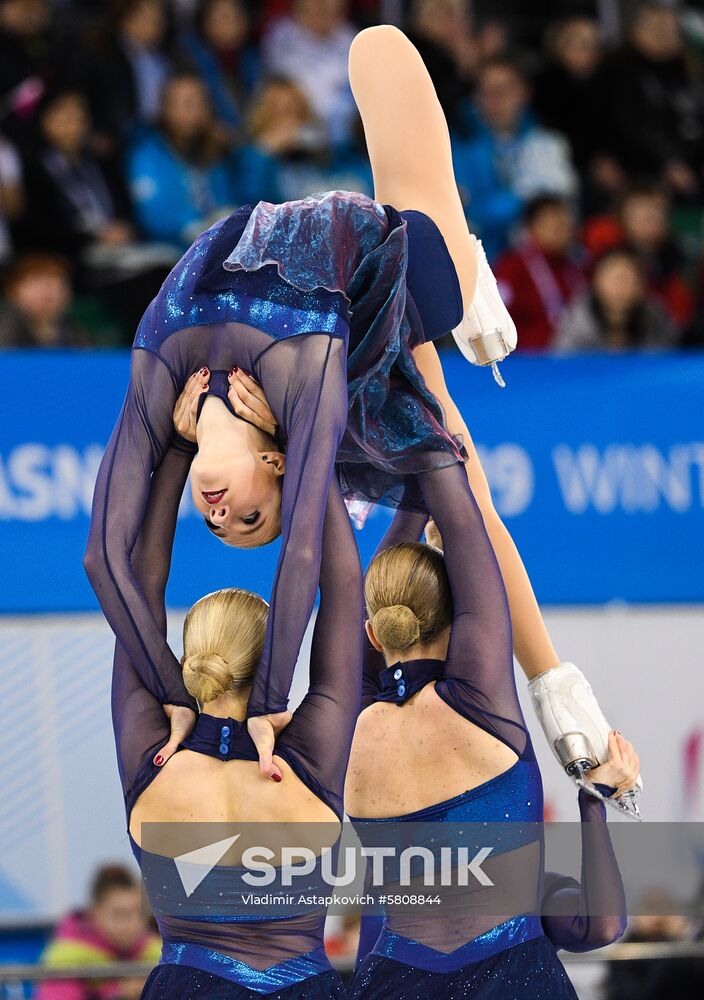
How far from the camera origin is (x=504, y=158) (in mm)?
6172

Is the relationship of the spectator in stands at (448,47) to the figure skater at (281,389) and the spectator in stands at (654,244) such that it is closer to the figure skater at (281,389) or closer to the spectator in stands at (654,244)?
the spectator in stands at (654,244)

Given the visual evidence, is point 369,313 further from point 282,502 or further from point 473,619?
point 473,619

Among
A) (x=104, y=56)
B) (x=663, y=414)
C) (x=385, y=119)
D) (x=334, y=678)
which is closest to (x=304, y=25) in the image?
(x=104, y=56)

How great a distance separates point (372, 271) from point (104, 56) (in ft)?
11.8

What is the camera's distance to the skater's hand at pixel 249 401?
240cm

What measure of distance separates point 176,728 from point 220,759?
88 millimetres

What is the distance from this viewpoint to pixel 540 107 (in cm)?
651

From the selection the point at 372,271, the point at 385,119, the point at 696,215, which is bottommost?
the point at 372,271

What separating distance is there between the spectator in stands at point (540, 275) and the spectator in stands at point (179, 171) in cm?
107

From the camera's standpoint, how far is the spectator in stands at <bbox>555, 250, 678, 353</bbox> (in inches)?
215

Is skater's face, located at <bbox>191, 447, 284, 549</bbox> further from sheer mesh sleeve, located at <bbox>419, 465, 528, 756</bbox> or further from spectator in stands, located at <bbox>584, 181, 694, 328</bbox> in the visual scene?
spectator in stands, located at <bbox>584, 181, 694, 328</bbox>

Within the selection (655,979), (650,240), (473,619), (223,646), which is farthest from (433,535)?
(650,240)

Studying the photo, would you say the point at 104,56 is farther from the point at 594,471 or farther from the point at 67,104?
the point at 594,471

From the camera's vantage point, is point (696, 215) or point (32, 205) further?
point (696, 215)
